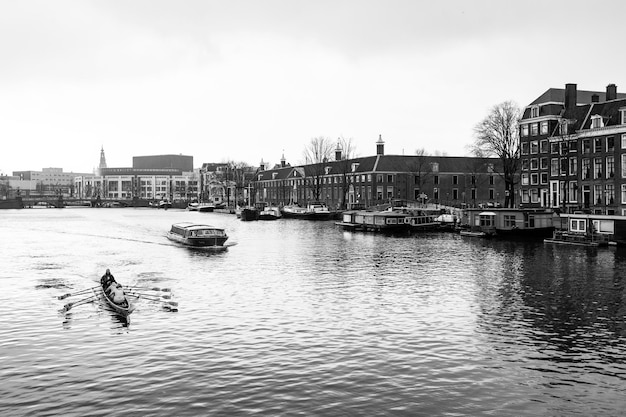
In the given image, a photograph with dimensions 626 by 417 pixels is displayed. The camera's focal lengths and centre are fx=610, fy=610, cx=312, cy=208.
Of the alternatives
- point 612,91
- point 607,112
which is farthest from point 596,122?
point 612,91

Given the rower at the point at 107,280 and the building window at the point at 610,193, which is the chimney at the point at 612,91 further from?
the rower at the point at 107,280

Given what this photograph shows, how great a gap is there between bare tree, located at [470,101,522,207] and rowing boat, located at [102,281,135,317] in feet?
295

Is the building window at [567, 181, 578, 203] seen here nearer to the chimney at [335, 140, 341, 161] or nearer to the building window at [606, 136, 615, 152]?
the building window at [606, 136, 615, 152]

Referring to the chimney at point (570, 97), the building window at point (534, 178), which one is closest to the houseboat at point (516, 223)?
the building window at point (534, 178)

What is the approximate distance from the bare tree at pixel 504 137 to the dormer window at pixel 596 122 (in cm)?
1986

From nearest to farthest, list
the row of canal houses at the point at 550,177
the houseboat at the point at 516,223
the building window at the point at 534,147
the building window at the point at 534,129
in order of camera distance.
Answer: the houseboat at the point at 516,223 < the row of canal houses at the point at 550,177 < the building window at the point at 534,129 < the building window at the point at 534,147

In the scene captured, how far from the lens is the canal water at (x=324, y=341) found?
76.5 ft

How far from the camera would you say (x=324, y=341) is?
31.3 m

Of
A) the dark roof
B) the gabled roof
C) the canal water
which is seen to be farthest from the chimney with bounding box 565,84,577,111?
the canal water

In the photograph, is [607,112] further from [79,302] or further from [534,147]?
[79,302]

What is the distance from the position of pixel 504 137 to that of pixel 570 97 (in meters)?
13.4

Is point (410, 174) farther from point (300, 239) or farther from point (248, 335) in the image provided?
point (248, 335)

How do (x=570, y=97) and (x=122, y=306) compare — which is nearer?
(x=122, y=306)

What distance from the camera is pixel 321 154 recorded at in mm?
186125
